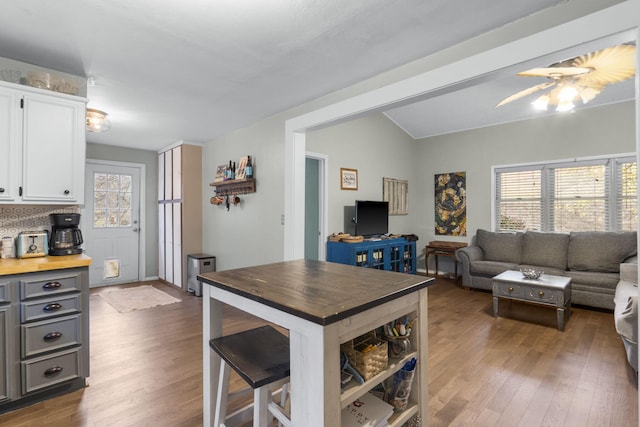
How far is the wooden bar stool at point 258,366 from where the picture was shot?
128cm

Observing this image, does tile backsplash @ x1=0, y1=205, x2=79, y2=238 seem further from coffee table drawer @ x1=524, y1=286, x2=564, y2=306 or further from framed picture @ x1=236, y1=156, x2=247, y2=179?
coffee table drawer @ x1=524, y1=286, x2=564, y2=306

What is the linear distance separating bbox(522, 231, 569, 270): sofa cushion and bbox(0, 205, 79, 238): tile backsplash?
5732 mm

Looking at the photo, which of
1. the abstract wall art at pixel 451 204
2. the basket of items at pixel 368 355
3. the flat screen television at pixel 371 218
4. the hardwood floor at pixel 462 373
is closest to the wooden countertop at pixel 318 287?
the basket of items at pixel 368 355

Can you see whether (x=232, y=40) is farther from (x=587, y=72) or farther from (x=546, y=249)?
(x=546, y=249)

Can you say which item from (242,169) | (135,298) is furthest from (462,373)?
(135,298)

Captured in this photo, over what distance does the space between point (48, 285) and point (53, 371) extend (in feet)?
1.93

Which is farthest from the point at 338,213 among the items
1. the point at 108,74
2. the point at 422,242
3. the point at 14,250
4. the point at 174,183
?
Result: the point at 14,250

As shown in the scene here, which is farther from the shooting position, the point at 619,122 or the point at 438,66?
the point at 619,122

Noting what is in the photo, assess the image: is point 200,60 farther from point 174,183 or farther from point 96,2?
point 174,183

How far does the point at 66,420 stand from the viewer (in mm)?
1940

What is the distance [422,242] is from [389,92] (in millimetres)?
4311

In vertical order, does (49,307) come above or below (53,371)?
above

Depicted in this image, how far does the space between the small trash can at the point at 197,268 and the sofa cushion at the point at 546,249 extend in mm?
4718

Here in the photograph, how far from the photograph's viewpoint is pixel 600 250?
13.9 ft
